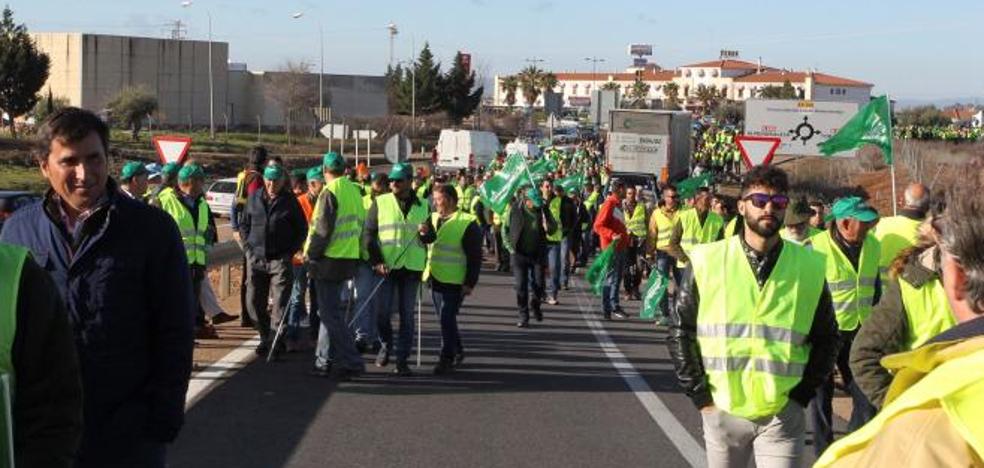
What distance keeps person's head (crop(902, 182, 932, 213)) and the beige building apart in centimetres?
7054

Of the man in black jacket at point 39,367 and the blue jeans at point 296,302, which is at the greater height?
the man in black jacket at point 39,367

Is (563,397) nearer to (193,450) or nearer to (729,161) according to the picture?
(193,450)

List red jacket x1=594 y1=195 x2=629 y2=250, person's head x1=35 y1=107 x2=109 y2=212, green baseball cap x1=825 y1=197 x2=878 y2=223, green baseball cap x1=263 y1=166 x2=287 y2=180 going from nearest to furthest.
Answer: person's head x1=35 y1=107 x2=109 y2=212, green baseball cap x1=825 y1=197 x2=878 y2=223, green baseball cap x1=263 y1=166 x2=287 y2=180, red jacket x1=594 y1=195 x2=629 y2=250

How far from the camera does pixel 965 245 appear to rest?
2525 millimetres

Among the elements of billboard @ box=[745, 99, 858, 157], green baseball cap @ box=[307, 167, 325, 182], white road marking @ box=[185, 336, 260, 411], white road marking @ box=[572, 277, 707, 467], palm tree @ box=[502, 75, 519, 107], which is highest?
palm tree @ box=[502, 75, 519, 107]

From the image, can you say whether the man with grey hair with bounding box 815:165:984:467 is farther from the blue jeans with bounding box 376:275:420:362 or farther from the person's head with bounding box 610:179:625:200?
the person's head with bounding box 610:179:625:200

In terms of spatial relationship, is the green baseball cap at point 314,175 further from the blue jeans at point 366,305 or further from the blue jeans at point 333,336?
the blue jeans at point 333,336

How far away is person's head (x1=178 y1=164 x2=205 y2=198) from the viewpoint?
42.0 feet

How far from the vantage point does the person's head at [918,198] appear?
29.5 feet

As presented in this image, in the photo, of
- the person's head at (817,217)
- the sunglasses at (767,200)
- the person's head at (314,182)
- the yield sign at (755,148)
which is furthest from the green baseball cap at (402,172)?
the yield sign at (755,148)

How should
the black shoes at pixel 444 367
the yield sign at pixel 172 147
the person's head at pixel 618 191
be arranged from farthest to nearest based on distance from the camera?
1. the person's head at pixel 618 191
2. the yield sign at pixel 172 147
3. the black shoes at pixel 444 367

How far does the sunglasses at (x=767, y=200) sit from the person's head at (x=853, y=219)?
8.79 ft

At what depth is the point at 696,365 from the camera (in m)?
5.71

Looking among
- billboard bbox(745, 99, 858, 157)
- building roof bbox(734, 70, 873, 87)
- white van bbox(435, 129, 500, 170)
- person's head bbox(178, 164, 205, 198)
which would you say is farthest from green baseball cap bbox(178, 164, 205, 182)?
building roof bbox(734, 70, 873, 87)
